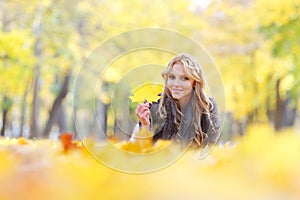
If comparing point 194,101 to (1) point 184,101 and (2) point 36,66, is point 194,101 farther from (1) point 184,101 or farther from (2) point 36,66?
(2) point 36,66

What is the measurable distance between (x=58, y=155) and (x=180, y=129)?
0.15 metres

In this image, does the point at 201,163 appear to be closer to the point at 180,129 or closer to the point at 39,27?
the point at 180,129

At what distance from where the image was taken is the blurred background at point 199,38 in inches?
218

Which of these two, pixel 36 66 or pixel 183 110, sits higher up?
pixel 36 66

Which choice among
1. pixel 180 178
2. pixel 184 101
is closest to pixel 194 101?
pixel 184 101

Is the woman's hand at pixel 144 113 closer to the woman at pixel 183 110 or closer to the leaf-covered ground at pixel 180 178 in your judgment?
the woman at pixel 183 110

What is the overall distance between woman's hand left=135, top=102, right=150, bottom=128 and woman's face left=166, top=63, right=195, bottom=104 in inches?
1.2

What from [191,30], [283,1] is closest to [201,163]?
[283,1]

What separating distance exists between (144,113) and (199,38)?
6743 mm

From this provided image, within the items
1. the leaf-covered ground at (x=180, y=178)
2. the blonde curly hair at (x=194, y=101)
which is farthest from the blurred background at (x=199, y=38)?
the leaf-covered ground at (x=180, y=178)

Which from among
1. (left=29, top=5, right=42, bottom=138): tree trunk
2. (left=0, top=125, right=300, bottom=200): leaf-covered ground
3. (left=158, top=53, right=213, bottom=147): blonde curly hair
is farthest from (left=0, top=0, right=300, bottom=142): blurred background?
(left=0, top=125, right=300, bottom=200): leaf-covered ground

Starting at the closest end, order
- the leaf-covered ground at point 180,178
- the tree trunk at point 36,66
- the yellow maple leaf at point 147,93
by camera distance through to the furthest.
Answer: the leaf-covered ground at point 180,178, the yellow maple leaf at point 147,93, the tree trunk at point 36,66

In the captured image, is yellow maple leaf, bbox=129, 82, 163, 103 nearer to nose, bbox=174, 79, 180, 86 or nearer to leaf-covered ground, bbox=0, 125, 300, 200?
nose, bbox=174, 79, 180, 86

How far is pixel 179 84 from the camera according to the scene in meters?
0.54
